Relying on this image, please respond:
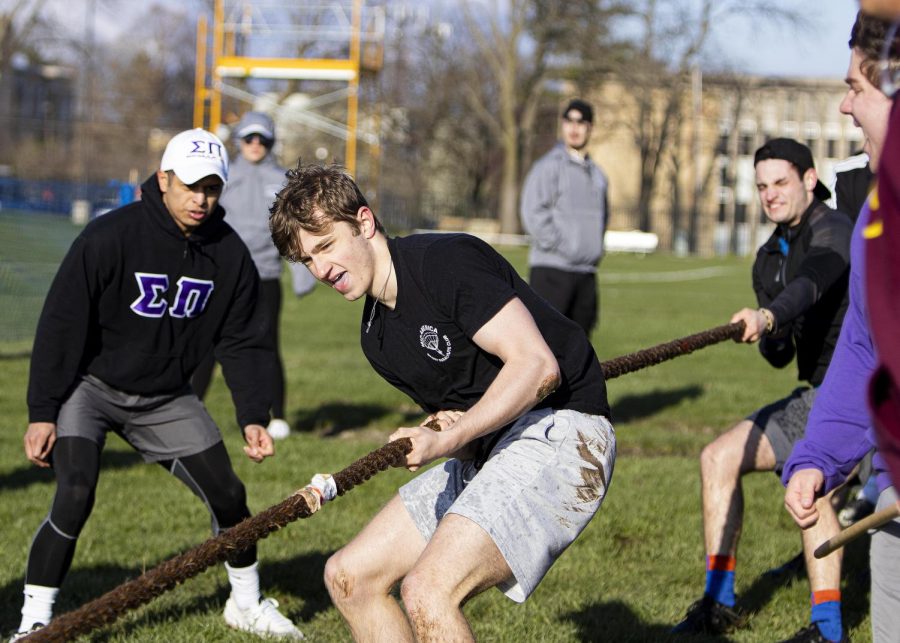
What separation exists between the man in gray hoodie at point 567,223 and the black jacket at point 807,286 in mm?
3965

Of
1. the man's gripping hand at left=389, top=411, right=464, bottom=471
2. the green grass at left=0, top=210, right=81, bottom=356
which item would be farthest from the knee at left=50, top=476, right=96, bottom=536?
the green grass at left=0, top=210, right=81, bottom=356

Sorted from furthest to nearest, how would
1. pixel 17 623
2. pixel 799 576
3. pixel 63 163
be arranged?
pixel 63 163 < pixel 799 576 < pixel 17 623

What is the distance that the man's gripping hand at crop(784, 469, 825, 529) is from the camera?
3.55 meters

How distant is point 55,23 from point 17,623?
160ft

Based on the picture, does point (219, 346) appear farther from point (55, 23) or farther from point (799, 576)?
point (55, 23)

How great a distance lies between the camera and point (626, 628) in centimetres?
548

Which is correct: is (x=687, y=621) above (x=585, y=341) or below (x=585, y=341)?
below

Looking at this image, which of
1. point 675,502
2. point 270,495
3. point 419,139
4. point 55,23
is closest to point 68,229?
point 270,495

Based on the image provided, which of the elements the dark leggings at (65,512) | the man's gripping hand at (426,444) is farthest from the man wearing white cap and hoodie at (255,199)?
the man's gripping hand at (426,444)

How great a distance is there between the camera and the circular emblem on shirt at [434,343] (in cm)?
379

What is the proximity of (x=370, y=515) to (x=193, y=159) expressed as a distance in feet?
9.37

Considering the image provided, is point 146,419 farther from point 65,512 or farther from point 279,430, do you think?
point 279,430

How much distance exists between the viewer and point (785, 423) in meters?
5.65

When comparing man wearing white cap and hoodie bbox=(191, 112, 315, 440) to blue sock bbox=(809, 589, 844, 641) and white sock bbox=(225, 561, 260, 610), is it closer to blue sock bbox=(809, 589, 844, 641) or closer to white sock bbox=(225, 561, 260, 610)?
white sock bbox=(225, 561, 260, 610)
